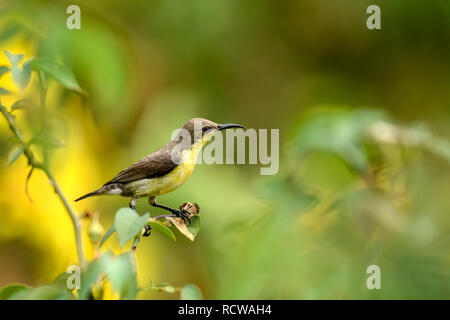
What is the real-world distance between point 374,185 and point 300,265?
415mm

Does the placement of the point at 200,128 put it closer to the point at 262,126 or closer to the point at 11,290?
the point at 11,290

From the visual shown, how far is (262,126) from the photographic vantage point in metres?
3.30

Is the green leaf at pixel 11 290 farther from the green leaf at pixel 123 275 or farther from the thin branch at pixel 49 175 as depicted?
the green leaf at pixel 123 275

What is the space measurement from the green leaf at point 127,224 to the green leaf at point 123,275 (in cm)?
7

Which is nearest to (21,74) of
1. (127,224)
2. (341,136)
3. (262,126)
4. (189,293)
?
(127,224)

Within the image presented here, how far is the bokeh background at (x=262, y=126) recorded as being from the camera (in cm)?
199

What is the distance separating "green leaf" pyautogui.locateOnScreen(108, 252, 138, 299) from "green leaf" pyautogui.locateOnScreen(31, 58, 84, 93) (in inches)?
15.5

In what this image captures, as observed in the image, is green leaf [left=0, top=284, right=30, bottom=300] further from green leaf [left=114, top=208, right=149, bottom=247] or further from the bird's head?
the bird's head

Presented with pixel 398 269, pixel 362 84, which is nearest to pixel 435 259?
pixel 398 269

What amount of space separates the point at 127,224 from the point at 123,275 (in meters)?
0.09

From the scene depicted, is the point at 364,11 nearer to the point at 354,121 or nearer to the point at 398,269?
the point at 354,121

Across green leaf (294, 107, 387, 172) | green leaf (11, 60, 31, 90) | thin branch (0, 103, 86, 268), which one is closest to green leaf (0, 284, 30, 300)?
thin branch (0, 103, 86, 268)

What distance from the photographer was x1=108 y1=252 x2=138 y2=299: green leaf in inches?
34.4

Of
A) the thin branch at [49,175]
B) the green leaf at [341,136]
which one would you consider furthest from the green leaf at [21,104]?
the green leaf at [341,136]
